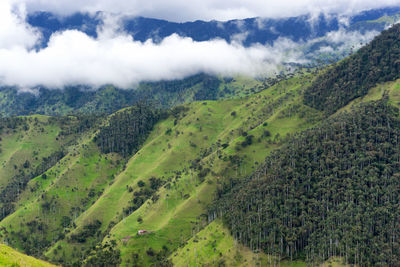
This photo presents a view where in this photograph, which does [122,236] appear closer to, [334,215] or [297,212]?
[297,212]

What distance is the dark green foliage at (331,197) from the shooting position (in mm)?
133375

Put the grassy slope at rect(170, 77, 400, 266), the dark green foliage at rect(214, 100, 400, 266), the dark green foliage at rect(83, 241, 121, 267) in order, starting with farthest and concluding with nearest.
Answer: the dark green foliage at rect(83, 241, 121, 267) < the grassy slope at rect(170, 77, 400, 266) < the dark green foliage at rect(214, 100, 400, 266)

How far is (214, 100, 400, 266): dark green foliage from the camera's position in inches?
5251

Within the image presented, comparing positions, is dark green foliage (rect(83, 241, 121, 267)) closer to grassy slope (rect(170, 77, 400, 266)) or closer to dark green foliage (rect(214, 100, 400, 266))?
grassy slope (rect(170, 77, 400, 266))

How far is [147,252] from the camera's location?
175 metres

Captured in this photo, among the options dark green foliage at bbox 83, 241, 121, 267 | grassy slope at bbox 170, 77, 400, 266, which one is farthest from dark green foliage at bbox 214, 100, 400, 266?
dark green foliage at bbox 83, 241, 121, 267

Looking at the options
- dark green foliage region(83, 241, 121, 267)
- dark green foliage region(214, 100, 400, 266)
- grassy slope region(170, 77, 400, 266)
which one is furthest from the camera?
dark green foliage region(83, 241, 121, 267)

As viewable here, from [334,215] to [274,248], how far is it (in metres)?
25.8

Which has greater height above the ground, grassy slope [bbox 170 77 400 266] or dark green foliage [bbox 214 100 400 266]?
dark green foliage [bbox 214 100 400 266]

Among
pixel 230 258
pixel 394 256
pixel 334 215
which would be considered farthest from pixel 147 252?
pixel 394 256

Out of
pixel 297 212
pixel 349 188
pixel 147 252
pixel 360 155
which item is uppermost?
pixel 360 155

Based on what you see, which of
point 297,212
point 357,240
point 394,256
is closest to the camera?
point 394,256

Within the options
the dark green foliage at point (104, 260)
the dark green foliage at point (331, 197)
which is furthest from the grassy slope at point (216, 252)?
the dark green foliage at point (104, 260)

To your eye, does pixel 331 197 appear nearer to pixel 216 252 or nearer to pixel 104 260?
pixel 216 252
